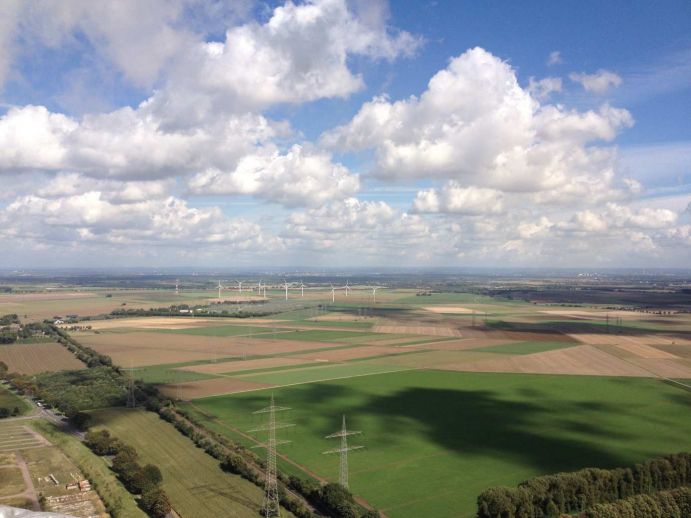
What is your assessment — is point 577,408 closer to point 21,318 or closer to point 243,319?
point 243,319

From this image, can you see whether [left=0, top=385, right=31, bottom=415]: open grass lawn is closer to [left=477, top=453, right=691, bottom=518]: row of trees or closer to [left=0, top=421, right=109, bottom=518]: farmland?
[left=0, top=421, right=109, bottom=518]: farmland

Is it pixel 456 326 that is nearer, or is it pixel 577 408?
pixel 577 408

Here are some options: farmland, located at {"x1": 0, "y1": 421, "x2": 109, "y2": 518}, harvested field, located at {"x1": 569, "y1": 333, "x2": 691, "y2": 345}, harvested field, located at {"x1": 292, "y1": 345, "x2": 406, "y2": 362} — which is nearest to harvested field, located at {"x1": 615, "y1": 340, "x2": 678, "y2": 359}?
harvested field, located at {"x1": 569, "y1": 333, "x2": 691, "y2": 345}

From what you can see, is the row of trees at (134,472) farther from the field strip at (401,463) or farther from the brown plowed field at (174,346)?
the brown plowed field at (174,346)

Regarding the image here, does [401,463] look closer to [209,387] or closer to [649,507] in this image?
[649,507]

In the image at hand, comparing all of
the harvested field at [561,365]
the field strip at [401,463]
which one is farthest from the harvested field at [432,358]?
the field strip at [401,463]

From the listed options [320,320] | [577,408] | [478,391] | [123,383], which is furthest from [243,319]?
[577,408]

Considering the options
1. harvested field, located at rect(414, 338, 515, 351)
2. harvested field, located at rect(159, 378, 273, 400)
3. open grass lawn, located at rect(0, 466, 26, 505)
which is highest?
harvested field, located at rect(414, 338, 515, 351)

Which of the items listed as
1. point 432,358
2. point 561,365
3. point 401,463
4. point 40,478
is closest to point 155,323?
point 432,358
